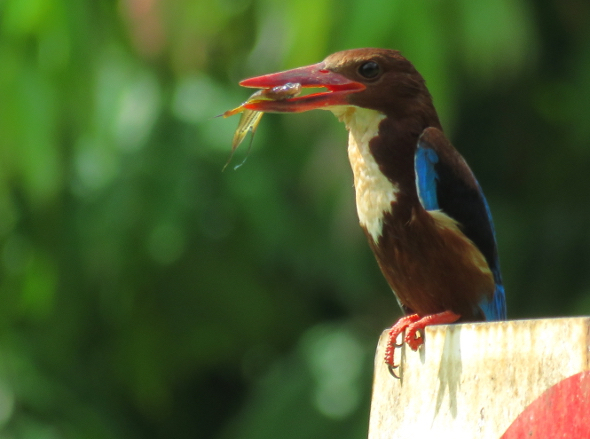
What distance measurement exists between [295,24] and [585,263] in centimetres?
254

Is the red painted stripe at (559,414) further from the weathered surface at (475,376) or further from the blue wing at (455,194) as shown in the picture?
the blue wing at (455,194)

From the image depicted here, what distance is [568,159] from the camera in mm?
6270

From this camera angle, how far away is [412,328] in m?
2.55

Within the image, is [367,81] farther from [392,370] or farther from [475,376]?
[475,376]

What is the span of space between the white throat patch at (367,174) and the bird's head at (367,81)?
5 centimetres

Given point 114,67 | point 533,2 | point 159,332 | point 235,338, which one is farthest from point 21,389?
point 533,2

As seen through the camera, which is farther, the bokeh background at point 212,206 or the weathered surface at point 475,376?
the bokeh background at point 212,206

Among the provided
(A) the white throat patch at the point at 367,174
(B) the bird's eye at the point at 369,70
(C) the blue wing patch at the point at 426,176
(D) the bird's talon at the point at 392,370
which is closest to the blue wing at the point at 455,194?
(C) the blue wing patch at the point at 426,176

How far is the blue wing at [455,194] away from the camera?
117 inches

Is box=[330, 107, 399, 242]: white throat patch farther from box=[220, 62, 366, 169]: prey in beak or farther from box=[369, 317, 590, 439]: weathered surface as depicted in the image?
box=[369, 317, 590, 439]: weathered surface

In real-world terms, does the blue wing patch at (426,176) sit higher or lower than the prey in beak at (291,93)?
lower

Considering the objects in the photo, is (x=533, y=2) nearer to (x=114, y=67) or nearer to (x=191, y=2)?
(x=191, y=2)

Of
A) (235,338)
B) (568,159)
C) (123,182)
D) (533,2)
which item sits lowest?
(235,338)

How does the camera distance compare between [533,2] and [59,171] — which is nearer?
[59,171]
